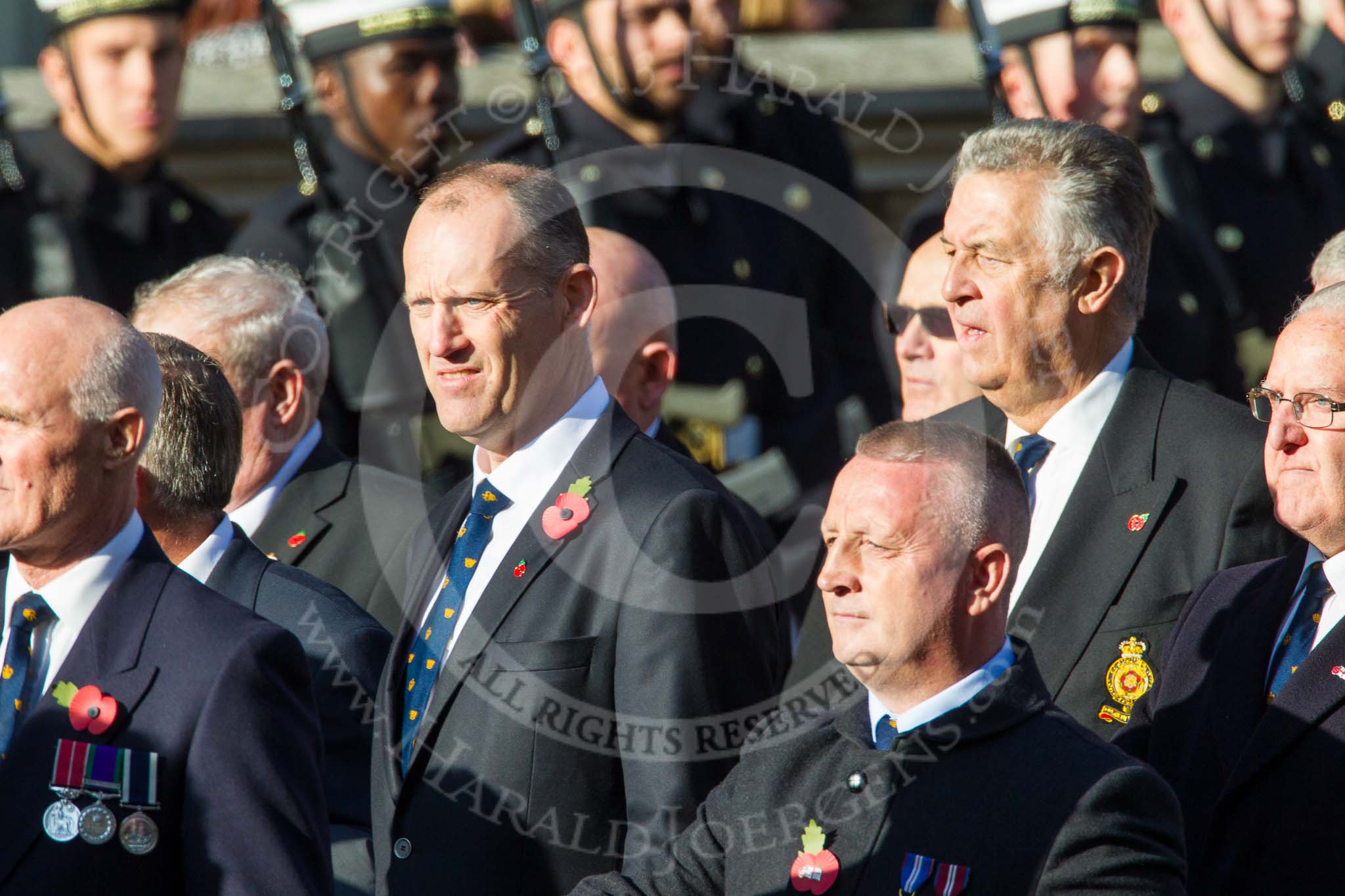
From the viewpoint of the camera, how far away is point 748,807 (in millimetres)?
3115

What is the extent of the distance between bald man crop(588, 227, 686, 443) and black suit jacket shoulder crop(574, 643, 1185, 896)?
1.60 m

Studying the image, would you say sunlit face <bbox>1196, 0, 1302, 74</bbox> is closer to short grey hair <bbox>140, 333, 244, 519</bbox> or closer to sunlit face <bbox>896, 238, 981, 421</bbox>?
sunlit face <bbox>896, 238, 981, 421</bbox>

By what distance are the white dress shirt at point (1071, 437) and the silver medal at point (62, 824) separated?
1.86 metres

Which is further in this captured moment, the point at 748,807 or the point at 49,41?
the point at 49,41

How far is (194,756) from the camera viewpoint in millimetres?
2916

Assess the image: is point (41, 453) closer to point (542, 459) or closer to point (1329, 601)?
point (542, 459)

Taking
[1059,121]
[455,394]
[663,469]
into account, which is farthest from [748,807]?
[1059,121]

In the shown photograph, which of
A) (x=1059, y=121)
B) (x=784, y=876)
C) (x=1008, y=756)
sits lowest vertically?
(x=784, y=876)

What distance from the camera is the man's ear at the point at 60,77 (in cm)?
648

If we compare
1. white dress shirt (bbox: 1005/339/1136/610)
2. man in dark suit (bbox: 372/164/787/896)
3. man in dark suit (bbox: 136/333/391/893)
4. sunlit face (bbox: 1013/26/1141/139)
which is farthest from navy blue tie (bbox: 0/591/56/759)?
sunlit face (bbox: 1013/26/1141/139)

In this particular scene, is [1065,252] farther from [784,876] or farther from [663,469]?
[784,876]

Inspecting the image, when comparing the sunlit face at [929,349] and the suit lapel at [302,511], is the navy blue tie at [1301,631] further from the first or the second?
the suit lapel at [302,511]

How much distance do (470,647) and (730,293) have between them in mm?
2936

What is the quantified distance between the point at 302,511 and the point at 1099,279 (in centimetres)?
179
